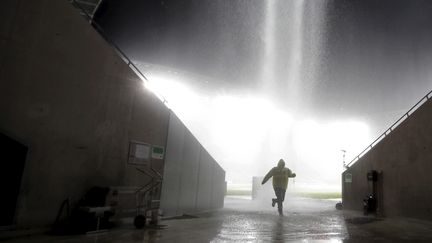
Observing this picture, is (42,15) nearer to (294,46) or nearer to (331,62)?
(294,46)

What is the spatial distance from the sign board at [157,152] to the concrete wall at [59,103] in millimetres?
1182

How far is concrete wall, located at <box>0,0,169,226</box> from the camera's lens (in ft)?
19.2

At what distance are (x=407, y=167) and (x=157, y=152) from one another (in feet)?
31.7

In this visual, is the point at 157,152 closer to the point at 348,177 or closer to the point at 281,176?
Answer: the point at 281,176

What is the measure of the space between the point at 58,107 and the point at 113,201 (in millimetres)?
2502

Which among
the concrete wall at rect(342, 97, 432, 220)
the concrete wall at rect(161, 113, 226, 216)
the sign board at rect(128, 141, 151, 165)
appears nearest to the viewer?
the sign board at rect(128, 141, 151, 165)

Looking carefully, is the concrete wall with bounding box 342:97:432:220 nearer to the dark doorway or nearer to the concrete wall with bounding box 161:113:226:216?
the concrete wall with bounding box 161:113:226:216

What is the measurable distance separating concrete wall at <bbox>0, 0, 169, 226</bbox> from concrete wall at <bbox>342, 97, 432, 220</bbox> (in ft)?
33.6

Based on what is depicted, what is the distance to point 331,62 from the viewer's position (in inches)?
707

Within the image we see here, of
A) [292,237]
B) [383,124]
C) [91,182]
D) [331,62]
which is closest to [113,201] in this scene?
[91,182]

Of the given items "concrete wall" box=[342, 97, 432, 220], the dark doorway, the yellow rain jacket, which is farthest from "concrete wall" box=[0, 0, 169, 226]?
"concrete wall" box=[342, 97, 432, 220]

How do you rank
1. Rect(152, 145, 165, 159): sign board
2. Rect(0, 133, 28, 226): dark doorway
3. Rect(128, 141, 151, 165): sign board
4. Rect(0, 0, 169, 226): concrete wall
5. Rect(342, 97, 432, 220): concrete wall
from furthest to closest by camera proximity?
Rect(342, 97, 432, 220): concrete wall, Rect(152, 145, 165, 159): sign board, Rect(128, 141, 151, 165): sign board, Rect(0, 0, 169, 226): concrete wall, Rect(0, 133, 28, 226): dark doorway

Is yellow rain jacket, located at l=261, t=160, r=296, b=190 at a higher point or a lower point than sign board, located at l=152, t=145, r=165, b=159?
lower

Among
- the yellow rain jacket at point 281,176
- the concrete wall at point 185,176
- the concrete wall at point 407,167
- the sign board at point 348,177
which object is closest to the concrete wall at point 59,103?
the concrete wall at point 185,176
